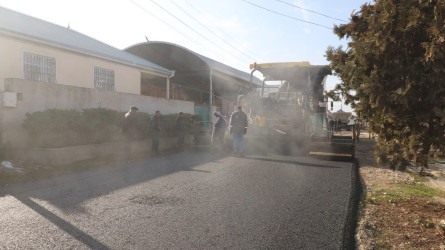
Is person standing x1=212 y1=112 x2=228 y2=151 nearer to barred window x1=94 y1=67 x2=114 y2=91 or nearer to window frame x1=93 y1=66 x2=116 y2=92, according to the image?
window frame x1=93 y1=66 x2=116 y2=92

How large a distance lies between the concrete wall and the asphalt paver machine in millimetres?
5229

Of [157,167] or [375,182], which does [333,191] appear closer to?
[375,182]

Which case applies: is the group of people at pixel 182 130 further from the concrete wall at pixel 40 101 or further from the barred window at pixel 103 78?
the barred window at pixel 103 78

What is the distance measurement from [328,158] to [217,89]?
1769 cm

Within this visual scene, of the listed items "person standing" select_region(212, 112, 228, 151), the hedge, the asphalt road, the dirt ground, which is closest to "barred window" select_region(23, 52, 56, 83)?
the hedge

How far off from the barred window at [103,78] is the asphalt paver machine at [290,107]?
6363 mm

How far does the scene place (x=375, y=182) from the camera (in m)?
7.15

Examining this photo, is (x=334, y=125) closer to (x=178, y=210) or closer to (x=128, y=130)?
(x=128, y=130)

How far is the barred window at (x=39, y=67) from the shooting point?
11203 mm

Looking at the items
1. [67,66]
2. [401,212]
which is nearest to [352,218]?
[401,212]

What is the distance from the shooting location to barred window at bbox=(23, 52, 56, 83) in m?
11.2

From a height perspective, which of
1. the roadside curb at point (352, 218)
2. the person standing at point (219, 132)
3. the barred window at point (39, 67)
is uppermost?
the barred window at point (39, 67)

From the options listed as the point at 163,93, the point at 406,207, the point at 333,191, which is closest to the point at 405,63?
the point at 406,207

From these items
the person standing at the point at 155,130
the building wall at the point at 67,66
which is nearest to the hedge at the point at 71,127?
the person standing at the point at 155,130
